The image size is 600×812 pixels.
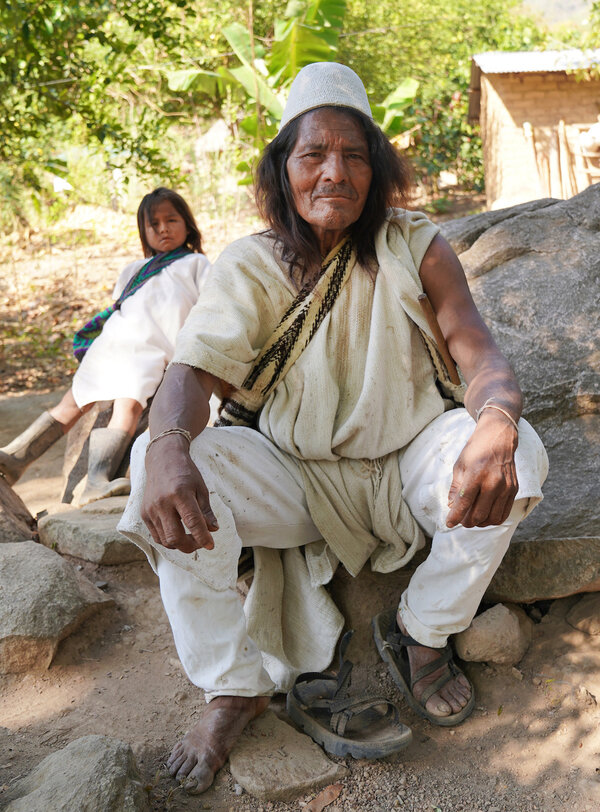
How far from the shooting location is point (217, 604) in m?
1.95

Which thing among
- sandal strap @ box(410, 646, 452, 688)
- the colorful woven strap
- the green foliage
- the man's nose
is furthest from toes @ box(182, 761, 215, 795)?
the green foliage

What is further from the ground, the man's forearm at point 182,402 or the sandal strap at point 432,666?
the man's forearm at point 182,402

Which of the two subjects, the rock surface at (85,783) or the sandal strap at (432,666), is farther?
the sandal strap at (432,666)

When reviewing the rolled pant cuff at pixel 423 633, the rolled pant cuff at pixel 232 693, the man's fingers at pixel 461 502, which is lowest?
the rolled pant cuff at pixel 423 633

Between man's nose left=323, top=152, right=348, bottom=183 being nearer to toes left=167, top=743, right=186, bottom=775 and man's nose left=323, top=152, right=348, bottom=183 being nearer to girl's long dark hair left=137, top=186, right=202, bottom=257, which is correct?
toes left=167, top=743, right=186, bottom=775

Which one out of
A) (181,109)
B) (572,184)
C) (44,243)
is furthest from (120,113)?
(572,184)

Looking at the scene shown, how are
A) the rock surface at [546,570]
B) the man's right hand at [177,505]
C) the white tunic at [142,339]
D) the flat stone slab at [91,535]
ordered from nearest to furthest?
1. the man's right hand at [177,505]
2. the rock surface at [546,570]
3. the flat stone slab at [91,535]
4. the white tunic at [142,339]

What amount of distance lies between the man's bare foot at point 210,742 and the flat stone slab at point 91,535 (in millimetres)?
1096

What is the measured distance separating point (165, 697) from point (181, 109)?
1325cm

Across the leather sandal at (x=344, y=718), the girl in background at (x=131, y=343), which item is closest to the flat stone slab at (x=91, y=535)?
the girl in background at (x=131, y=343)

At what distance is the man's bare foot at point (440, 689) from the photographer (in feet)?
7.06

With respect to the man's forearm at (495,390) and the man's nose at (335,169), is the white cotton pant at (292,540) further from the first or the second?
the man's nose at (335,169)

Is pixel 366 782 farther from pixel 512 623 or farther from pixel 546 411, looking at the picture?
pixel 546 411

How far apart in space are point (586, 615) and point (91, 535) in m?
1.82
